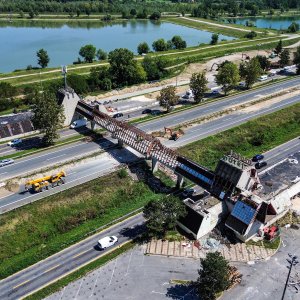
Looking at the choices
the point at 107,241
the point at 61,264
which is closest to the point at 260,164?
the point at 107,241

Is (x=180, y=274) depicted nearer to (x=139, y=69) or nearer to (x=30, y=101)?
(x=30, y=101)

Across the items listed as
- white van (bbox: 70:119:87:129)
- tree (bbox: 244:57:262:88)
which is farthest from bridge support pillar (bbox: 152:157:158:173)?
tree (bbox: 244:57:262:88)

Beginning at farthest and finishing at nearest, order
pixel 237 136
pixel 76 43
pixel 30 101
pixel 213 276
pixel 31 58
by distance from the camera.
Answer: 1. pixel 76 43
2. pixel 31 58
3. pixel 30 101
4. pixel 237 136
5. pixel 213 276

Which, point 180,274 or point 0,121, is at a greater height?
point 0,121

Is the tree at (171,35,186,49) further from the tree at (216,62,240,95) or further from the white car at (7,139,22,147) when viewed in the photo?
the white car at (7,139,22,147)

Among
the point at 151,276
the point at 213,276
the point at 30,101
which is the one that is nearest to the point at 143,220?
the point at 151,276

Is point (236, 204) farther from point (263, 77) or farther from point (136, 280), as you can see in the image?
point (263, 77)
